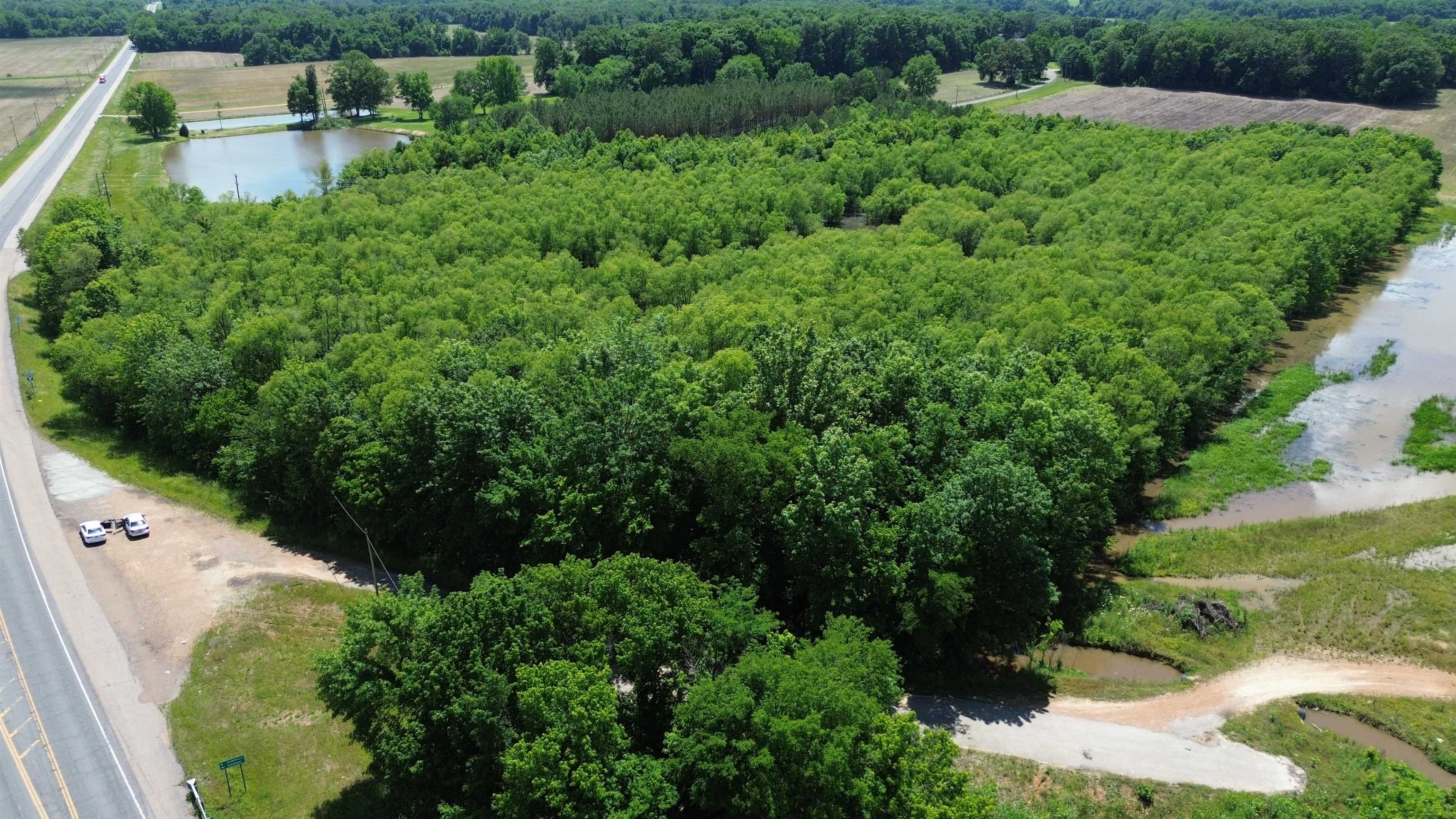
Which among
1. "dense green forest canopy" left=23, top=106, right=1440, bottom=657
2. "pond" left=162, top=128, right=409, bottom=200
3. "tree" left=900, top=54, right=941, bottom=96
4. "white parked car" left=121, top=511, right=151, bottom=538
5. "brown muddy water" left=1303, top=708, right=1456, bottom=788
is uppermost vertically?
"tree" left=900, top=54, right=941, bottom=96

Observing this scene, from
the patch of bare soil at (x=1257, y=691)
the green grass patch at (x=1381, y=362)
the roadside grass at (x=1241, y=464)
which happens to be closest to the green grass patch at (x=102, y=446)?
the patch of bare soil at (x=1257, y=691)

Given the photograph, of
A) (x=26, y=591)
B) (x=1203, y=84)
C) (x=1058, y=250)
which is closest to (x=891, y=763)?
(x=26, y=591)

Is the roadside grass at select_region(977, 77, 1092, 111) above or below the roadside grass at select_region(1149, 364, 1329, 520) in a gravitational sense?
above

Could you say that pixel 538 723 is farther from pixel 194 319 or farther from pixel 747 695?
pixel 194 319

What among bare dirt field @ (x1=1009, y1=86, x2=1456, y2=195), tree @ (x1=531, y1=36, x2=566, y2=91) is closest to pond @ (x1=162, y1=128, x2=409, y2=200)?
tree @ (x1=531, y1=36, x2=566, y2=91)

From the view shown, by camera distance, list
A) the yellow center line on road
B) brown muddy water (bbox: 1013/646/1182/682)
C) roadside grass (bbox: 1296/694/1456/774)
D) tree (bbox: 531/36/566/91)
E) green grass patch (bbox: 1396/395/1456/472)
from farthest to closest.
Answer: tree (bbox: 531/36/566/91) → green grass patch (bbox: 1396/395/1456/472) → brown muddy water (bbox: 1013/646/1182/682) → roadside grass (bbox: 1296/694/1456/774) → the yellow center line on road

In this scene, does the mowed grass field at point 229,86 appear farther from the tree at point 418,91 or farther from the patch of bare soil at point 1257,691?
the patch of bare soil at point 1257,691

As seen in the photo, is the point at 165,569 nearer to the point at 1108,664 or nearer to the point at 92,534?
the point at 92,534

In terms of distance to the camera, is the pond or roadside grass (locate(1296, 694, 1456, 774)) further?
the pond

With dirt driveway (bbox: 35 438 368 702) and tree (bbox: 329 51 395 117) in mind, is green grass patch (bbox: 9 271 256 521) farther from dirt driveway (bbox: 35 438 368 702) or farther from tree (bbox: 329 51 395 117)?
tree (bbox: 329 51 395 117)
